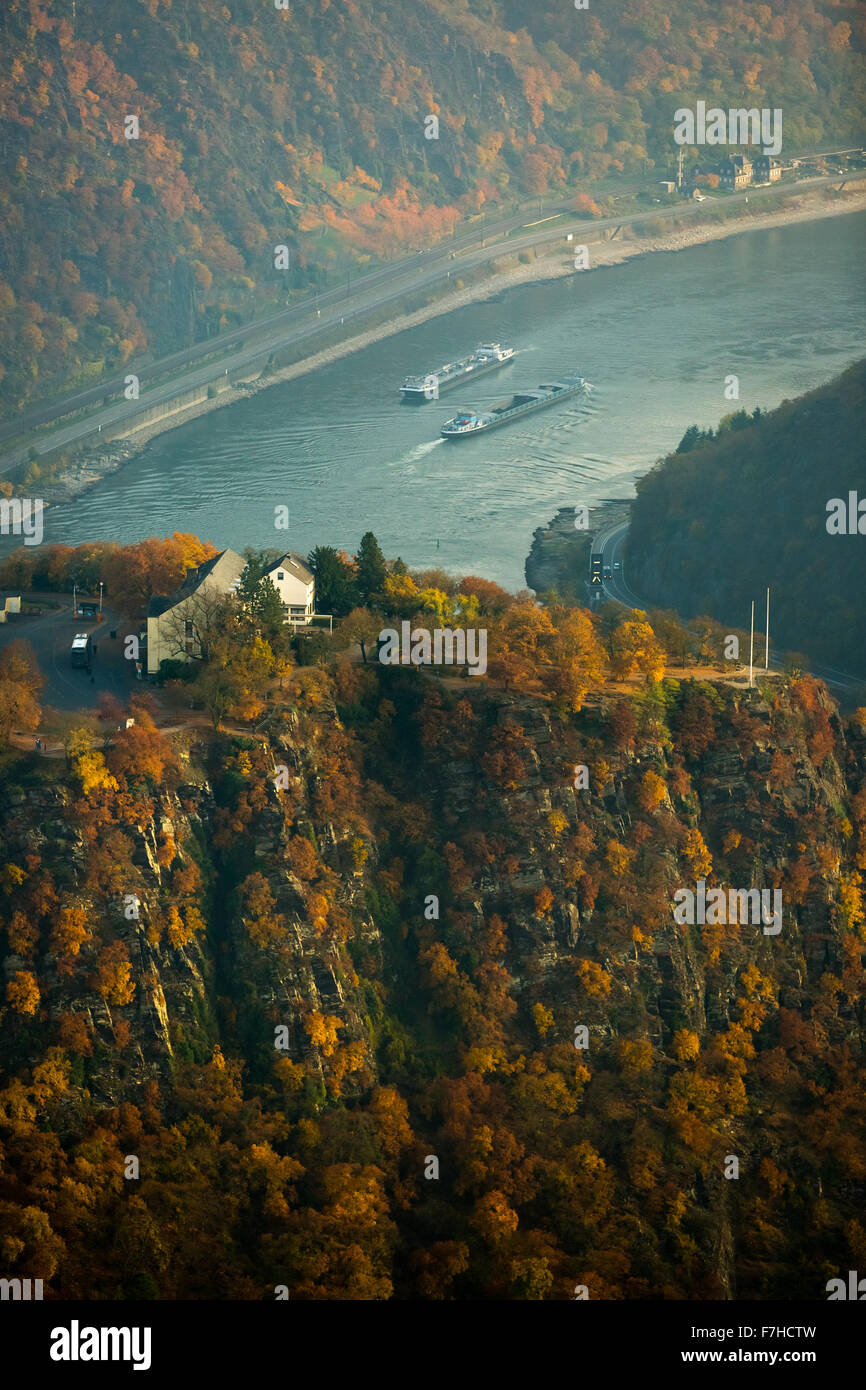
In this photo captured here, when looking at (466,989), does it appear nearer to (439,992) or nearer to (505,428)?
(439,992)

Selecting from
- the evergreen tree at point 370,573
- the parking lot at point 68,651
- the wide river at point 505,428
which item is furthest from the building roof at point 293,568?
the wide river at point 505,428

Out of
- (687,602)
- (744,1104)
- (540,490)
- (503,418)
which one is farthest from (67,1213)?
(503,418)

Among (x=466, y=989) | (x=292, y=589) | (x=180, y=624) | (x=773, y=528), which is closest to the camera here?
(x=466, y=989)

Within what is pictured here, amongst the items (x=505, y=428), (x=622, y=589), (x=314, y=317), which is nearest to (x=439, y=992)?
(x=622, y=589)

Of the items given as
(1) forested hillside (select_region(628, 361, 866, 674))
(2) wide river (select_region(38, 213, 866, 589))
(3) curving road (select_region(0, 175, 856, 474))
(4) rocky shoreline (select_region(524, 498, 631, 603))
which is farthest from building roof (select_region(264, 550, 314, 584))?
(3) curving road (select_region(0, 175, 856, 474))

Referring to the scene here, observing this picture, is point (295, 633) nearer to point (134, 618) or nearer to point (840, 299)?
point (134, 618)

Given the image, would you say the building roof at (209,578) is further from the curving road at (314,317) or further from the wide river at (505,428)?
the curving road at (314,317)
